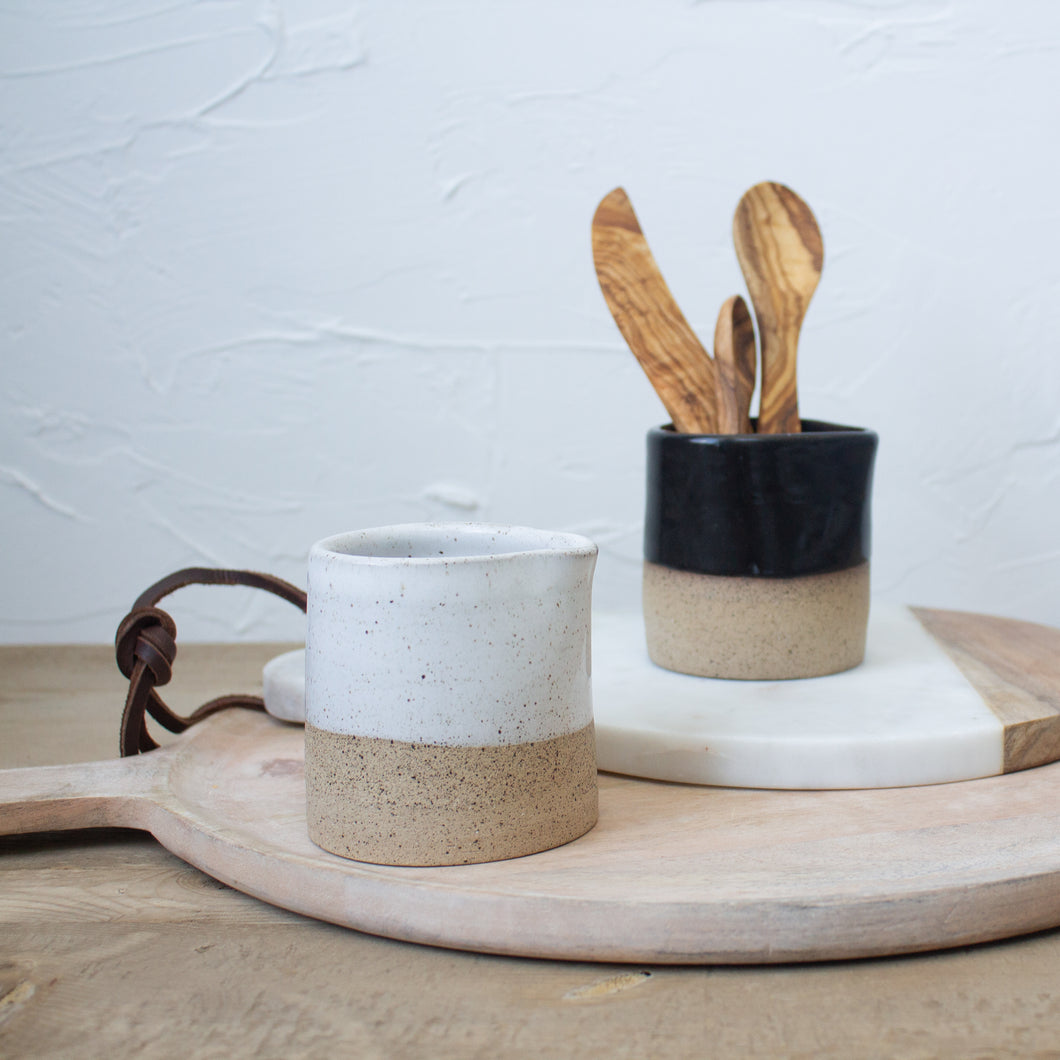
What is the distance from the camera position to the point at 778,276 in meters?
0.52

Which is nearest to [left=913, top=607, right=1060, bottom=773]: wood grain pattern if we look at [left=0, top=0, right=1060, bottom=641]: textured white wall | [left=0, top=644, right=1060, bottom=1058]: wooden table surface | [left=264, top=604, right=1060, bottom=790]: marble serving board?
[left=264, top=604, right=1060, bottom=790]: marble serving board

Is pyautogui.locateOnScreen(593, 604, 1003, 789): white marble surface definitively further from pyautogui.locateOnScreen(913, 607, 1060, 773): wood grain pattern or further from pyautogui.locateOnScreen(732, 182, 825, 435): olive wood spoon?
pyautogui.locateOnScreen(732, 182, 825, 435): olive wood spoon

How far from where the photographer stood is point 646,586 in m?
0.52

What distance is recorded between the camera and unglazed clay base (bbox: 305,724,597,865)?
1.07 ft

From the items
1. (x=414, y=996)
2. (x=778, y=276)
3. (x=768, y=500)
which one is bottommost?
(x=414, y=996)

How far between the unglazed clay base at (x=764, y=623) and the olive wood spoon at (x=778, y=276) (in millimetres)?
78

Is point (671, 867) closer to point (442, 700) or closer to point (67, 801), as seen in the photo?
point (442, 700)

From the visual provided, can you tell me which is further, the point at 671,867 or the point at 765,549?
the point at 765,549

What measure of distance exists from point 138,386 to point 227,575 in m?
0.45

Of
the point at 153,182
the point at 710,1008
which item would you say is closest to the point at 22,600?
the point at 153,182

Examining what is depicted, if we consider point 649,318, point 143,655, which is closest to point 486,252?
point 649,318

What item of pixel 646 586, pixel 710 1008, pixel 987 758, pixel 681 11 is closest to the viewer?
pixel 710 1008

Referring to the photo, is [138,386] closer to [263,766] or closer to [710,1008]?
[263,766]

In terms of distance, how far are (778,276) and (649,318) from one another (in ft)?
0.22
